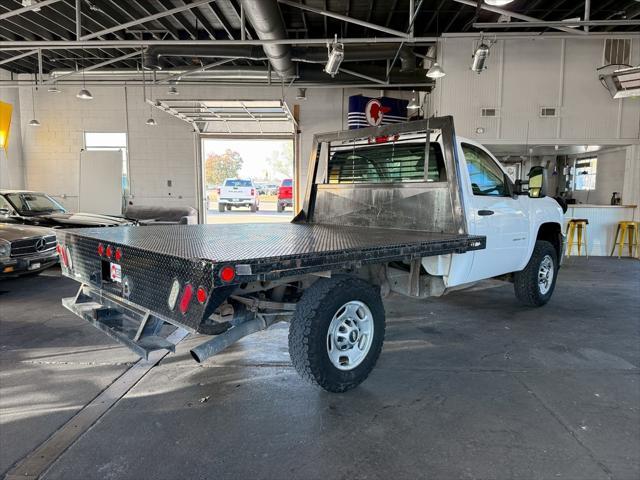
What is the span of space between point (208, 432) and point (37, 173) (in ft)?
49.5

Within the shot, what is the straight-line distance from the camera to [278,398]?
299 centimetres

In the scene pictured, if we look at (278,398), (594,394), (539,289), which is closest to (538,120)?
(539,289)

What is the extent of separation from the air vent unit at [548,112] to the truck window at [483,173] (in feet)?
22.5

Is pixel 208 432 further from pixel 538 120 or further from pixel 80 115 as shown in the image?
pixel 80 115

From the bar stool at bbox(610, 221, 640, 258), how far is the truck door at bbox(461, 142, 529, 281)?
7.23 meters

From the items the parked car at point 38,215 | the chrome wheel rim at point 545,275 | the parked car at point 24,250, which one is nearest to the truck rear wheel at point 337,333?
the chrome wheel rim at point 545,275

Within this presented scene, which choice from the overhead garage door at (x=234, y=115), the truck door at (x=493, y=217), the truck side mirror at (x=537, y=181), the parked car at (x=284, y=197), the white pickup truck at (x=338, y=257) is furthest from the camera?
the parked car at (x=284, y=197)

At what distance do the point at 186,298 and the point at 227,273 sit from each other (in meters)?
0.32

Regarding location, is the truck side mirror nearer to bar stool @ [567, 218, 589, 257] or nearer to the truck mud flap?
the truck mud flap

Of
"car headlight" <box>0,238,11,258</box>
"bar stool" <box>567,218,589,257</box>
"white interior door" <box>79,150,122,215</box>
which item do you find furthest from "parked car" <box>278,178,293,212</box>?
"car headlight" <box>0,238,11,258</box>

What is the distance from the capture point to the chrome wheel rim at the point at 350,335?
2932 mm

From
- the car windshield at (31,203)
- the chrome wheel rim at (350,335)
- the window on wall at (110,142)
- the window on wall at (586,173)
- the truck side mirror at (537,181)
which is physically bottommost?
the chrome wheel rim at (350,335)

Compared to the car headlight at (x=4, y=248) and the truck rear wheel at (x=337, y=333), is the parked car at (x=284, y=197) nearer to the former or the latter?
the car headlight at (x=4, y=248)

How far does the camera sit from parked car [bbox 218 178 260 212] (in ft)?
71.2
